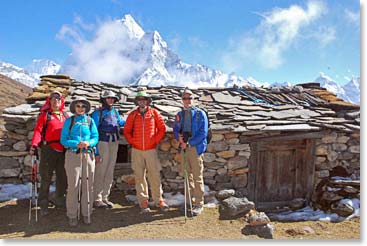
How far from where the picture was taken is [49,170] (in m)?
5.90

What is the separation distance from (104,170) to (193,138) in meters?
1.79

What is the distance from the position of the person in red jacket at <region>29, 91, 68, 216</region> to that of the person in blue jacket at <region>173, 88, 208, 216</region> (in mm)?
2113

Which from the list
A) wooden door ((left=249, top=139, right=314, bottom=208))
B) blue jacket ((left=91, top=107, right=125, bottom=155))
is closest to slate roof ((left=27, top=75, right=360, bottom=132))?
wooden door ((left=249, top=139, right=314, bottom=208))

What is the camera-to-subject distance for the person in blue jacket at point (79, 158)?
5473 mm

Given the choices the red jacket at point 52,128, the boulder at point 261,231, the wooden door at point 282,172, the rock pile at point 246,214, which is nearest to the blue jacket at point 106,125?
the red jacket at point 52,128

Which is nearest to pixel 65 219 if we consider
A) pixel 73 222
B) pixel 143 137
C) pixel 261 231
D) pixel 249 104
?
pixel 73 222

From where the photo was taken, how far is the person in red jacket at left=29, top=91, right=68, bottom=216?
568 centimetres

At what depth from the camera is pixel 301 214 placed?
307 inches

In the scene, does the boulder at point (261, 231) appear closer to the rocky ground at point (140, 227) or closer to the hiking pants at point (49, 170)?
the rocky ground at point (140, 227)

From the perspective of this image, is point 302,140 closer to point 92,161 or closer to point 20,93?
point 92,161

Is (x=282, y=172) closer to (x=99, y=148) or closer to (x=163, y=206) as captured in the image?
(x=163, y=206)

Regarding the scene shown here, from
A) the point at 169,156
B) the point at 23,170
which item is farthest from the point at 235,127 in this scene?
the point at 23,170

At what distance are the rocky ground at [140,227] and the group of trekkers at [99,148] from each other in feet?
0.73

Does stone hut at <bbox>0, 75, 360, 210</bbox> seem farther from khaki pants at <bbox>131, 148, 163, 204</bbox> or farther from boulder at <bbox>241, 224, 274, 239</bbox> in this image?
boulder at <bbox>241, 224, 274, 239</bbox>
